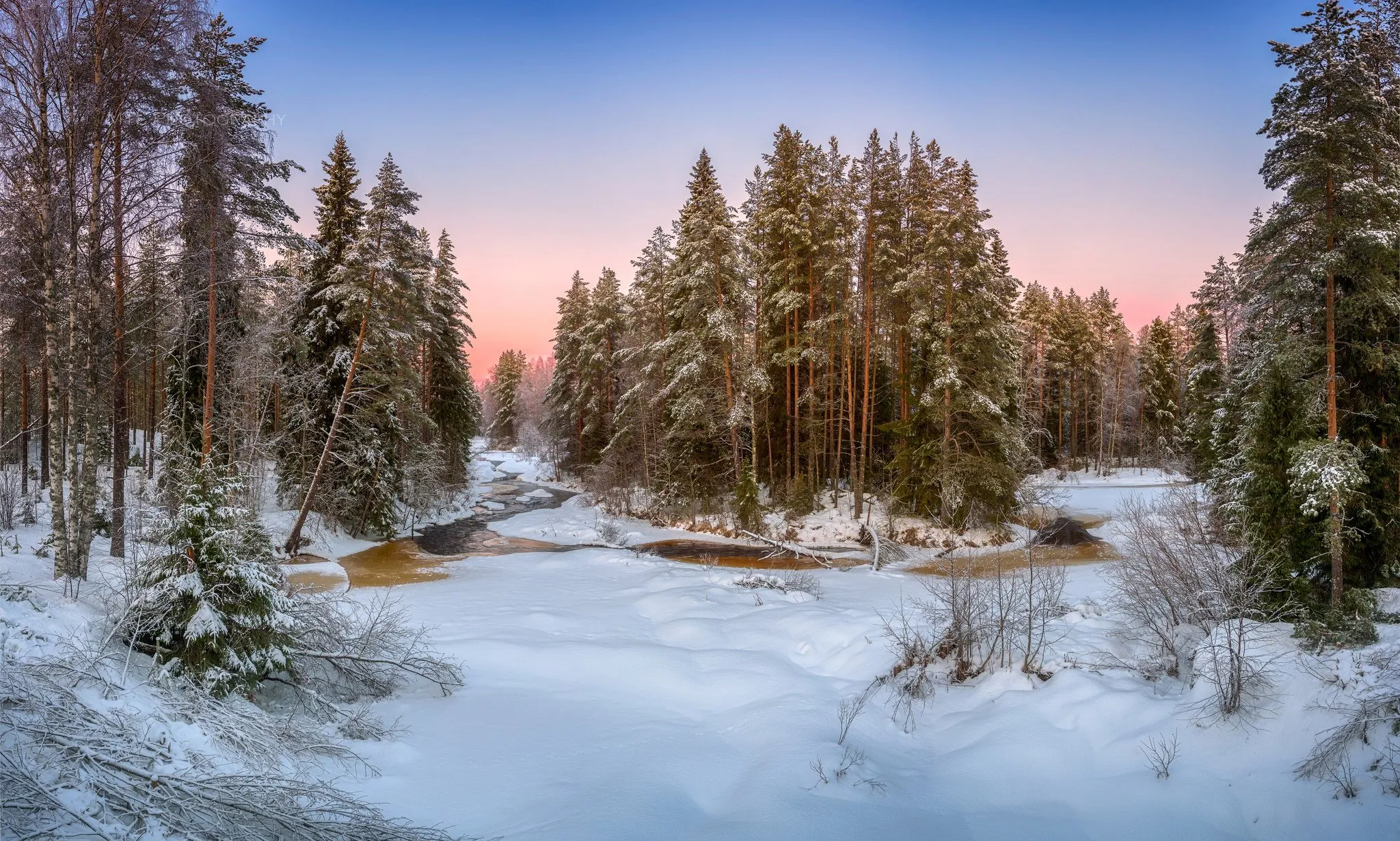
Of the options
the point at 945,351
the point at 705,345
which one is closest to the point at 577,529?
the point at 705,345

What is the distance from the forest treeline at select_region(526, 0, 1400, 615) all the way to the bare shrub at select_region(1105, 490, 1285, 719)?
0.97 m

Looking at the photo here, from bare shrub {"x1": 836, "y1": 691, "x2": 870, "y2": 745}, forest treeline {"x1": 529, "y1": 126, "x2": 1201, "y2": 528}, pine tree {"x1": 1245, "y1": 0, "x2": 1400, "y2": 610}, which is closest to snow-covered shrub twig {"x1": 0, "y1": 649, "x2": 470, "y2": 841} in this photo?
bare shrub {"x1": 836, "y1": 691, "x2": 870, "y2": 745}

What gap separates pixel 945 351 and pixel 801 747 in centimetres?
1775

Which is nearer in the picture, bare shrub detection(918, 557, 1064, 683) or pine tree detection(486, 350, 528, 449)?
bare shrub detection(918, 557, 1064, 683)

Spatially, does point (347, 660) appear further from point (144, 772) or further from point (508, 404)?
point (508, 404)

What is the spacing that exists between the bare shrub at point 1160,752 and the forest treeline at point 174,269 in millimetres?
9636

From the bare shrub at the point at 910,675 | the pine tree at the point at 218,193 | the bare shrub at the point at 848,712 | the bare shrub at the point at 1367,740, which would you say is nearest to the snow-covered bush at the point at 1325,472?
the bare shrub at the point at 1367,740

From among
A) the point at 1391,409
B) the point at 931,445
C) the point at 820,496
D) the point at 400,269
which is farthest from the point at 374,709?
the point at 820,496

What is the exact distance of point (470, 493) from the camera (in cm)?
3762

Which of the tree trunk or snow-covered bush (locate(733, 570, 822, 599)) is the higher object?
the tree trunk

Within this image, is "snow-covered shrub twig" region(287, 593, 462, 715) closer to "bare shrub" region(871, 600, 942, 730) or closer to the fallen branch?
"bare shrub" region(871, 600, 942, 730)

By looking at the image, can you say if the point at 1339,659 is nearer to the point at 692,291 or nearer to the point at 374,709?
the point at 374,709

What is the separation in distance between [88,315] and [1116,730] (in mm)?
15753

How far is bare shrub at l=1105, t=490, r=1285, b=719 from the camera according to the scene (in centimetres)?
652
